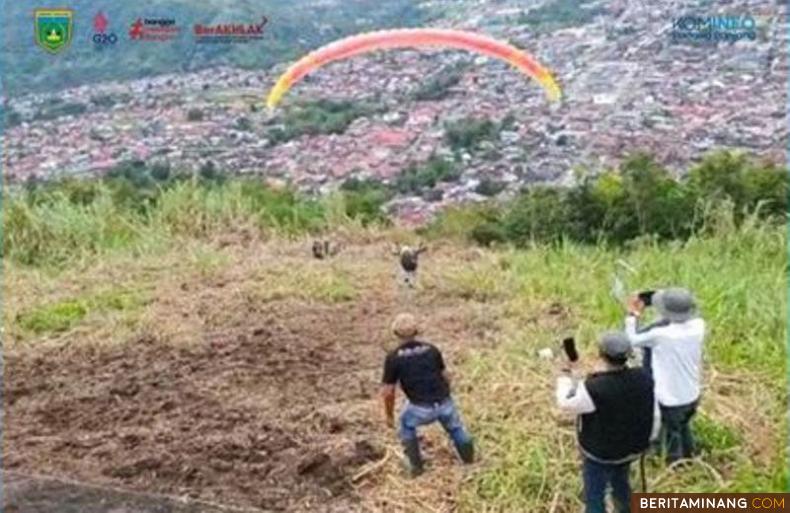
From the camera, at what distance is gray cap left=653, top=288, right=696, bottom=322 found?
4.51 m

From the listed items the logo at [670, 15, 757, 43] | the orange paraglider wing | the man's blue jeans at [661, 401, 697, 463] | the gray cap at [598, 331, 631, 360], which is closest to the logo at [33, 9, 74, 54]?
the orange paraglider wing

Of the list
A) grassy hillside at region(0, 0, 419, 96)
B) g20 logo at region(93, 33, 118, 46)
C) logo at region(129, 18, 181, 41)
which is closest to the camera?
g20 logo at region(93, 33, 118, 46)

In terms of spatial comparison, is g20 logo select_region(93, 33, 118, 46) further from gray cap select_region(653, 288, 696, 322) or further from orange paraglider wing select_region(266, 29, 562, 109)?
gray cap select_region(653, 288, 696, 322)

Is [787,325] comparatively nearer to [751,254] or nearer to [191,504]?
[751,254]

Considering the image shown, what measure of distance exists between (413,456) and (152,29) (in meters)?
8.80

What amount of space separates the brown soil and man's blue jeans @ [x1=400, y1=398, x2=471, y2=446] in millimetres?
334

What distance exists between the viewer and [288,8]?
16.7 meters

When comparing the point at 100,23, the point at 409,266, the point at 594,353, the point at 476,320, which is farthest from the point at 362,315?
the point at 100,23

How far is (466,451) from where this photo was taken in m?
4.81

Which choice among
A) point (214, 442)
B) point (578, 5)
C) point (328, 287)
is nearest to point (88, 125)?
point (578, 5)

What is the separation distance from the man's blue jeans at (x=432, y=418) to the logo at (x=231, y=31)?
8.27m

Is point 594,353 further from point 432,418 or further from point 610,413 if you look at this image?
point 610,413

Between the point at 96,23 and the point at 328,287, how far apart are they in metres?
4.80

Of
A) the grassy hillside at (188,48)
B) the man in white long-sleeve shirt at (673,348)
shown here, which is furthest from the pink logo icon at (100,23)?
the man in white long-sleeve shirt at (673,348)
